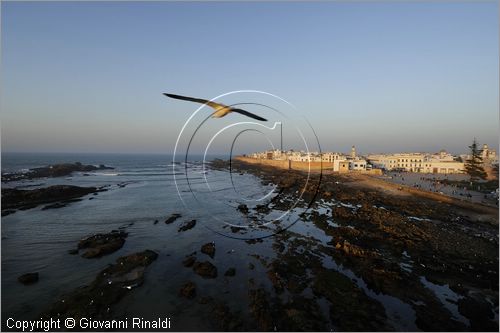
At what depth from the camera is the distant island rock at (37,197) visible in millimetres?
29438

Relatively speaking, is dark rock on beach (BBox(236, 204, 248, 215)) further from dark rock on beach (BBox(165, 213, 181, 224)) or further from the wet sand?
the wet sand

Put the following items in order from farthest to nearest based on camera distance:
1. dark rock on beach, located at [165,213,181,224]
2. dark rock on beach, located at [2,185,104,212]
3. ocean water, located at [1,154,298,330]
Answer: dark rock on beach, located at [2,185,104,212] < dark rock on beach, located at [165,213,181,224] < ocean water, located at [1,154,298,330]

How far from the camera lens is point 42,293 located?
12195 millimetres

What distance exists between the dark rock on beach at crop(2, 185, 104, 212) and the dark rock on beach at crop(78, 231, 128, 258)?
14790mm

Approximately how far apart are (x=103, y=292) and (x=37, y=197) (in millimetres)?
28242

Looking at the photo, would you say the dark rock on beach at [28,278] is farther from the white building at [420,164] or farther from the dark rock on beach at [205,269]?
the white building at [420,164]

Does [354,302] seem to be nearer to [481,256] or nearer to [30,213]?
[481,256]

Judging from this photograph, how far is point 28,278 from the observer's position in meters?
13.4

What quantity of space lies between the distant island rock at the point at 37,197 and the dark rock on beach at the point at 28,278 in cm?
1741

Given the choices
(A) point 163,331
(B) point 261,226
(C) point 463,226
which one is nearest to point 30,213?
(B) point 261,226

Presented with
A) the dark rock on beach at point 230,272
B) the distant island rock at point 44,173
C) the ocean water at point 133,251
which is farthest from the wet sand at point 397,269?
the distant island rock at point 44,173

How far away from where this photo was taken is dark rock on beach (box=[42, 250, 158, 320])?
10656 mm

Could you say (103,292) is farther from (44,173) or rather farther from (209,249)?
(44,173)

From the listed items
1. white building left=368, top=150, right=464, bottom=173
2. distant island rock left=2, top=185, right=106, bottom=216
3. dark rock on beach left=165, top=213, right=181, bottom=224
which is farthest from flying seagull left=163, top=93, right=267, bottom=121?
white building left=368, top=150, right=464, bottom=173
